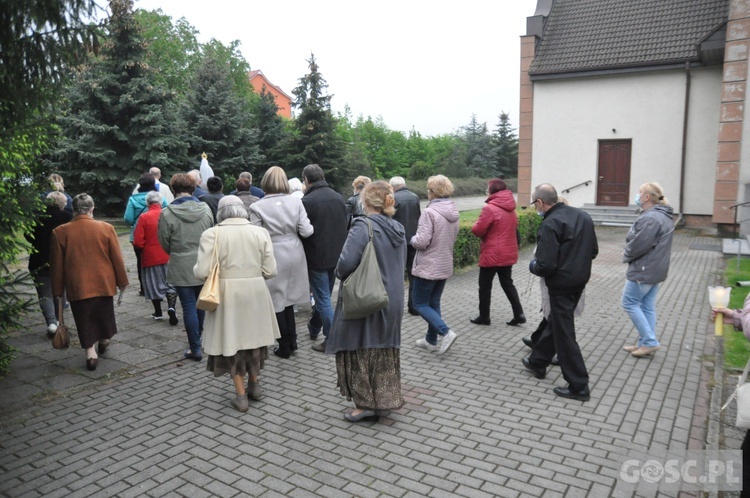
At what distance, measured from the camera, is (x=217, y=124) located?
2481cm

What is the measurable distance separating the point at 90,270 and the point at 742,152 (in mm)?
18072

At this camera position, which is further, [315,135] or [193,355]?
[315,135]

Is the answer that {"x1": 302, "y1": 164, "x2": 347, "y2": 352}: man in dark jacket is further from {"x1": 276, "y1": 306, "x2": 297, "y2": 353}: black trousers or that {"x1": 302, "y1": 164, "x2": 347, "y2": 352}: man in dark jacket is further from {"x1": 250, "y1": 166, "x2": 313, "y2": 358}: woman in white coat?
{"x1": 276, "y1": 306, "x2": 297, "y2": 353}: black trousers

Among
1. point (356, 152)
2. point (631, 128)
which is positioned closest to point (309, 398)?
point (631, 128)

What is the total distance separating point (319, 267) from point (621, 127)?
18.2 m

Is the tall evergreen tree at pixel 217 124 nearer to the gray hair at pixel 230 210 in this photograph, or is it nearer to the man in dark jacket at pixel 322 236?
the man in dark jacket at pixel 322 236

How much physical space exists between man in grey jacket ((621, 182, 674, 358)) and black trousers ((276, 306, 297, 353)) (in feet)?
12.2

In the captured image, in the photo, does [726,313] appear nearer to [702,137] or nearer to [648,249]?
[648,249]

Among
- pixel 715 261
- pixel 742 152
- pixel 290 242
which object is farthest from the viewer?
pixel 742 152

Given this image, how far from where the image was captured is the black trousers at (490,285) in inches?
304

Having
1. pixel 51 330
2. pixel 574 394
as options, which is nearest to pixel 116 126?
pixel 51 330

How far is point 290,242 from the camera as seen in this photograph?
6.39 metres

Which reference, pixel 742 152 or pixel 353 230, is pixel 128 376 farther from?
pixel 742 152

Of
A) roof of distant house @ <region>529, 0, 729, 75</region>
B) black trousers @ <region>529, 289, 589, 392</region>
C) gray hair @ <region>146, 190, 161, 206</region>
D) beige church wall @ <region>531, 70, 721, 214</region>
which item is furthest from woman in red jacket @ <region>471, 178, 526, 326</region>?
roof of distant house @ <region>529, 0, 729, 75</region>
